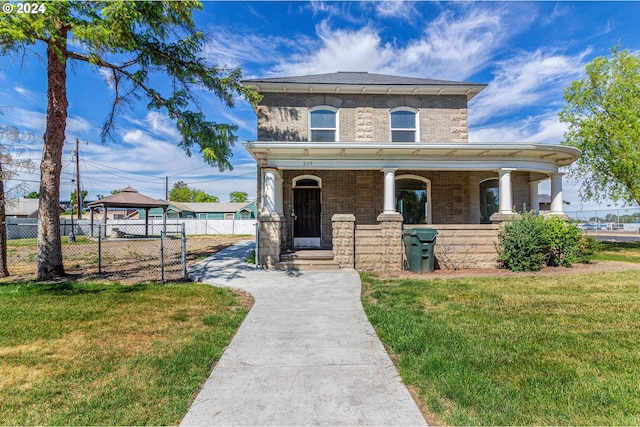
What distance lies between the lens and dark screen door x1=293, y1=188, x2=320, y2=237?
1166 cm

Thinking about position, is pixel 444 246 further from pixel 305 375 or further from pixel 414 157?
pixel 305 375

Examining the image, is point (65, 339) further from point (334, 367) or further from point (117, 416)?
point (334, 367)

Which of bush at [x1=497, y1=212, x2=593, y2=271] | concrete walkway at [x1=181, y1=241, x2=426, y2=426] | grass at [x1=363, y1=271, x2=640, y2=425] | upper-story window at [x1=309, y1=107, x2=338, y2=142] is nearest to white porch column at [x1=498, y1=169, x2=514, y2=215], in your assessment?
bush at [x1=497, y1=212, x2=593, y2=271]

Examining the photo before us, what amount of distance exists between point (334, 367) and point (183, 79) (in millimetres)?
9565

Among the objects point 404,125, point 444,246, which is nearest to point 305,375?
point 444,246

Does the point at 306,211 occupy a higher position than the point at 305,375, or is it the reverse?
the point at 306,211

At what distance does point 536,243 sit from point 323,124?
7946 mm

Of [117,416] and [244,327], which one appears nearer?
[117,416]

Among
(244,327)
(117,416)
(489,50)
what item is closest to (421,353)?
(244,327)

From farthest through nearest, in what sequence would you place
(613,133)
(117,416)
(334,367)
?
(613,133)
(334,367)
(117,416)

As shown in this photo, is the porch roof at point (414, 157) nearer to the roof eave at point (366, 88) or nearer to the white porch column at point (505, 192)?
the white porch column at point (505, 192)

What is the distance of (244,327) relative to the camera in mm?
4465

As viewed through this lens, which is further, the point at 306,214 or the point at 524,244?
the point at 306,214

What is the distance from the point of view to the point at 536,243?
28.6 ft
